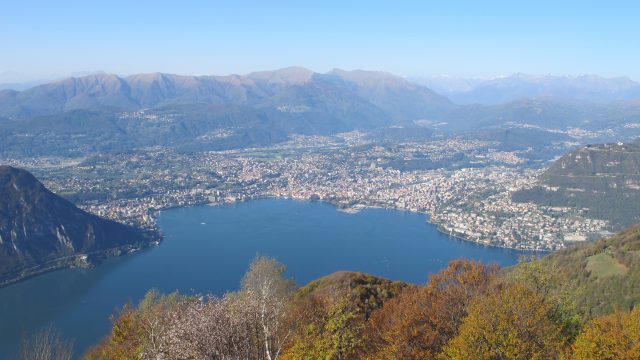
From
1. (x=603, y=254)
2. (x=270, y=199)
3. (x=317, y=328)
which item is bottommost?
(x=270, y=199)

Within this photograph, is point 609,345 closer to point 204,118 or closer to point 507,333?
point 507,333

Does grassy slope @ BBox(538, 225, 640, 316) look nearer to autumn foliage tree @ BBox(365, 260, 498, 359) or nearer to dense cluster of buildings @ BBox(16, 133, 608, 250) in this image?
autumn foliage tree @ BBox(365, 260, 498, 359)

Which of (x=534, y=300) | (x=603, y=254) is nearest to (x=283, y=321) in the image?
(x=534, y=300)

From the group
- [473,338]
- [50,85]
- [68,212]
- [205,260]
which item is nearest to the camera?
[473,338]

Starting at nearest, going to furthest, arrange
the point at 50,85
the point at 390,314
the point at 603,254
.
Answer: the point at 390,314
the point at 603,254
the point at 50,85

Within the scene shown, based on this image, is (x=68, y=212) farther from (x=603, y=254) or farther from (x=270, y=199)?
(x=603, y=254)

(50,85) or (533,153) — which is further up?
(50,85)

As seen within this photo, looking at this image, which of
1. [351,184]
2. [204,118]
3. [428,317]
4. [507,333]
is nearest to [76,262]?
[428,317]
